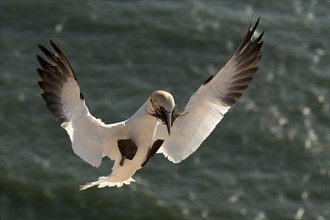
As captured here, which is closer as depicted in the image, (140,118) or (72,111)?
(140,118)

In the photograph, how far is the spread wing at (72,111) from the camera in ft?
35.7

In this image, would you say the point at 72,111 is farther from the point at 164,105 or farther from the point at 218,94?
the point at 218,94

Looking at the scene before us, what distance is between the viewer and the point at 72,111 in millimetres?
11055

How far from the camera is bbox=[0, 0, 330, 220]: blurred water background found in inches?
1011

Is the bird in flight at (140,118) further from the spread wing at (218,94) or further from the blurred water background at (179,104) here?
the blurred water background at (179,104)

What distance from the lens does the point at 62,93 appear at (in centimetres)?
1097

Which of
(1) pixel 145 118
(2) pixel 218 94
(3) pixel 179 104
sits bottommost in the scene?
(1) pixel 145 118

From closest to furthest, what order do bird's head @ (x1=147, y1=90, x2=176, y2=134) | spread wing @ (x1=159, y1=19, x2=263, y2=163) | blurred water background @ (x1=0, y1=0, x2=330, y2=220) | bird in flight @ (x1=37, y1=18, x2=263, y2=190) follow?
bird's head @ (x1=147, y1=90, x2=176, y2=134)
bird in flight @ (x1=37, y1=18, x2=263, y2=190)
spread wing @ (x1=159, y1=19, x2=263, y2=163)
blurred water background @ (x1=0, y1=0, x2=330, y2=220)

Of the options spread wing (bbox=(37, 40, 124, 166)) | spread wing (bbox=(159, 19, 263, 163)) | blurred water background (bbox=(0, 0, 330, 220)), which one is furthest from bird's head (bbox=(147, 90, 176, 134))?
blurred water background (bbox=(0, 0, 330, 220))

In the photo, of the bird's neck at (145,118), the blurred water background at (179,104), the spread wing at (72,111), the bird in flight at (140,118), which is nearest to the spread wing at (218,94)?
the bird in flight at (140,118)

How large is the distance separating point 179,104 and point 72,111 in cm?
1576

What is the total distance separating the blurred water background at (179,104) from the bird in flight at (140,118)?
13.8 metres

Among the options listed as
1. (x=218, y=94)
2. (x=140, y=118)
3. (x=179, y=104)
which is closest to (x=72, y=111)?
(x=140, y=118)

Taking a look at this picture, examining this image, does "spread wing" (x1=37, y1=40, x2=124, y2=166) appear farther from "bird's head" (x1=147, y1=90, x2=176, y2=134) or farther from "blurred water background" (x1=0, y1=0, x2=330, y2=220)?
"blurred water background" (x1=0, y1=0, x2=330, y2=220)
